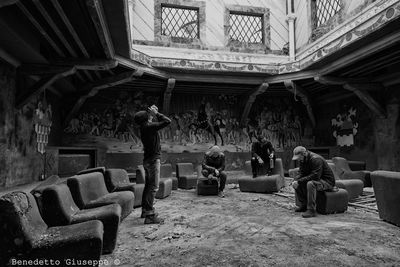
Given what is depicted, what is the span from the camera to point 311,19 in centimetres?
1256

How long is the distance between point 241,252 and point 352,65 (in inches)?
354

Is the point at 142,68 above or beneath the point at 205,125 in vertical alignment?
above

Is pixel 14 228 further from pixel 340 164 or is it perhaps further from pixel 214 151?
pixel 340 164

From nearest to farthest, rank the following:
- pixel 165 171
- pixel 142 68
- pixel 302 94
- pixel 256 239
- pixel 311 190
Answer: pixel 256 239 → pixel 311 190 → pixel 165 171 → pixel 142 68 → pixel 302 94

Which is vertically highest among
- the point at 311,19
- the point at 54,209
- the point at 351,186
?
the point at 311,19

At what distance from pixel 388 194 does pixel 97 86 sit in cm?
980

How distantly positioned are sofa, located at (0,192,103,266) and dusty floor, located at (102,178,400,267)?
630 mm

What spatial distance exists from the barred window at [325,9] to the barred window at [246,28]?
255 cm

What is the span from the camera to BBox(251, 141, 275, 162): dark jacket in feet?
29.9

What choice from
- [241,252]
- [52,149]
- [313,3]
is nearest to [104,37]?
[52,149]

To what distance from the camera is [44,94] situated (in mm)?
9711

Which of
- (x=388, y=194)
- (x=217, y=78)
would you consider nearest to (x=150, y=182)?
(x=388, y=194)

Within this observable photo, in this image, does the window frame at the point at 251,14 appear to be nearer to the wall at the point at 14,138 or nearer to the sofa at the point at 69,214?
the wall at the point at 14,138

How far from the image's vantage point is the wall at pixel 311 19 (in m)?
10.1
